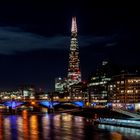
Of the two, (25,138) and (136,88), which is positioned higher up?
(136,88)

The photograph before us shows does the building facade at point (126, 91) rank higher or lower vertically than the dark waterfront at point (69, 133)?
higher

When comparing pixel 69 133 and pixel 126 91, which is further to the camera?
pixel 126 91

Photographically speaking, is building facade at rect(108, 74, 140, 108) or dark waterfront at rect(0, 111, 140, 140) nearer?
dark waterfront at rect(0, 111, 140, 140)

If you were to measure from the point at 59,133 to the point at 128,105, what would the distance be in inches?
3205

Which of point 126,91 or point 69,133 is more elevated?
point 126,91

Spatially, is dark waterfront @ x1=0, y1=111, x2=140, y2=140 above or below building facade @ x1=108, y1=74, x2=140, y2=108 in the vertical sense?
below

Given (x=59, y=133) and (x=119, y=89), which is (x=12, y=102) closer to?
(x=119, y=89)

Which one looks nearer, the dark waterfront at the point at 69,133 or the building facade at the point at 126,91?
the dark waterfront at the point at 69,133

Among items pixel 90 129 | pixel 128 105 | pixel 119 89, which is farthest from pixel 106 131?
pixel 119 89

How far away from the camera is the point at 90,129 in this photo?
97375mm

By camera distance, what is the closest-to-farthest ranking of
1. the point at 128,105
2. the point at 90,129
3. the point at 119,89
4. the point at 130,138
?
the point at 130,138 < the point at 90,129 < the point at 128,105 < the point at 119,89

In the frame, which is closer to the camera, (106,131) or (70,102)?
(106,131)

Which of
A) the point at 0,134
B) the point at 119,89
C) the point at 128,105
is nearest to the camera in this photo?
the point at 0,134

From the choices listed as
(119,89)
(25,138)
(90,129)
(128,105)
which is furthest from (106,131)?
(119,89)
